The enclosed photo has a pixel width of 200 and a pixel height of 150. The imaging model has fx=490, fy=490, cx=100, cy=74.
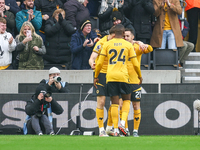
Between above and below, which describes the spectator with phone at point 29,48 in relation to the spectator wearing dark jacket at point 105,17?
below

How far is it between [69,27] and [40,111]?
13.4 feet

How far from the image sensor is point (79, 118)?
34.8 feet

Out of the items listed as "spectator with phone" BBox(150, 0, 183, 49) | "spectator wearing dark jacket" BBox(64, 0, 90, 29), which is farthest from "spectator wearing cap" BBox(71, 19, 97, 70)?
"spectator with phone" BBox(150, 0, 183, 49)

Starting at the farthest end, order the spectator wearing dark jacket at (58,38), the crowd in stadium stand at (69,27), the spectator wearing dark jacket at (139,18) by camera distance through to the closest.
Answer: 1. the spectator wearing dark jacket at (139,18)
2. the spectator wearing dark jacket at (58,38)
3. the crowd in stadium stand at (69,27)

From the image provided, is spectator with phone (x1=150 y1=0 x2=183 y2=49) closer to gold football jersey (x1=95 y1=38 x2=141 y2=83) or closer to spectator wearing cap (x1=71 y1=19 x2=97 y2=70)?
spectator wearing cap (x1=71 y1=19 x2=97 y2=70)

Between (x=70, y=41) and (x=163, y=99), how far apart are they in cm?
373

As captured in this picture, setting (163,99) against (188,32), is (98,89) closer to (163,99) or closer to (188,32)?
(163,99)

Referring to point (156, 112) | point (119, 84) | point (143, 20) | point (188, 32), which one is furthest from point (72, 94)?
point (188, 32)

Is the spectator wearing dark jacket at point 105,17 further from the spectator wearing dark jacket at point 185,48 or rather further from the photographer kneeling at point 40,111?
the photographer kneeling at point 40,111

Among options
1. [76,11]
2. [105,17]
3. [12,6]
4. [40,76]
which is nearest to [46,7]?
[76,11]

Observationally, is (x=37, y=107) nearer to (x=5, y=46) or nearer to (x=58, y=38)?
(x=5, y=46)

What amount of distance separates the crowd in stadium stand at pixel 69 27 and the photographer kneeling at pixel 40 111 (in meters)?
3.20

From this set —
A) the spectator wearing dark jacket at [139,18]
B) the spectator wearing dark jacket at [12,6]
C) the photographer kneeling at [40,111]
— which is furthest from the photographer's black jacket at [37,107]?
the spectator wearing dark jacket at [139,18]

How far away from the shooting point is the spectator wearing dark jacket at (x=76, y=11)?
564 inches
